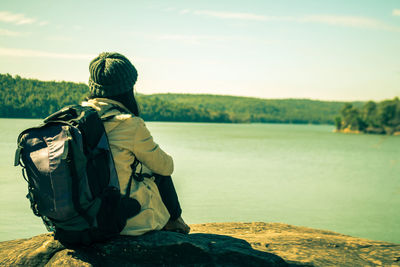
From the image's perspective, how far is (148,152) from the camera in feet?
8.11

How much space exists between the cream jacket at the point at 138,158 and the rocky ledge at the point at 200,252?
0.12 metres

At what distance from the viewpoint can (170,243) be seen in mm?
2633

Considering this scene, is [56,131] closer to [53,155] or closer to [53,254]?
[53,155]

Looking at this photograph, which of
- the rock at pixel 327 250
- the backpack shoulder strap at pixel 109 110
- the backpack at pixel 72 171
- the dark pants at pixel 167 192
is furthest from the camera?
the rock at pixel 327 250

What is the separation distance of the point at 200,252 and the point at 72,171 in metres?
1.12

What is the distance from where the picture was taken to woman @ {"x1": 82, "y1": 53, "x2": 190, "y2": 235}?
2.39 metres

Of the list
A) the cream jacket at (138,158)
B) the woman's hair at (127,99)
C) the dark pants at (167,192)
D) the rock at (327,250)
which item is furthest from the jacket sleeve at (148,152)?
the rock at (327,250)

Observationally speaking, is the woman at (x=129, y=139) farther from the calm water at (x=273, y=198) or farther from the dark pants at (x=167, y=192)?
the calm water at (x=273, y=198)

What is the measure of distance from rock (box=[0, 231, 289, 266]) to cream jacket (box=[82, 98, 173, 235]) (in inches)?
3.8

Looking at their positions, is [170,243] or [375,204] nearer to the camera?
[170,243]

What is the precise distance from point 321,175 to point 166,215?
17580 mm

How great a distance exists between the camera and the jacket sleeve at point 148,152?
243 centimetres

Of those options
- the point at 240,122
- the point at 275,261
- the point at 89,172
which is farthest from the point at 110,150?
the point at 240,122

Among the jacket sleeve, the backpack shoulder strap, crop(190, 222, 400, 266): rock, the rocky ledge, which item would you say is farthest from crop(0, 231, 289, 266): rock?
the backpack shoulder strap
